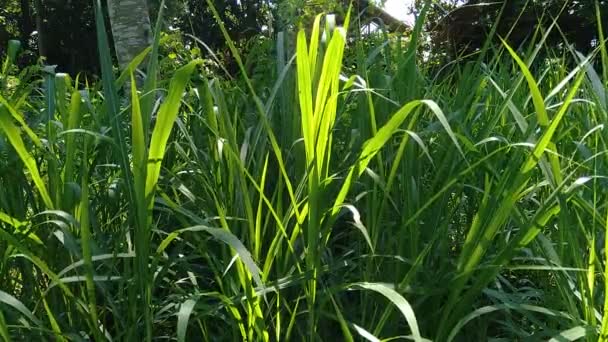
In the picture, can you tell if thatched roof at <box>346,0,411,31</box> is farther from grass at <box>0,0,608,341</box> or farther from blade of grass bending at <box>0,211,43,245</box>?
blade of grass bending at <box>0,211,43,245</box>

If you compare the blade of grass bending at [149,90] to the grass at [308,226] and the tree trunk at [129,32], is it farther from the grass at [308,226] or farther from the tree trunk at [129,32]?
the tree trunk at [129,32]

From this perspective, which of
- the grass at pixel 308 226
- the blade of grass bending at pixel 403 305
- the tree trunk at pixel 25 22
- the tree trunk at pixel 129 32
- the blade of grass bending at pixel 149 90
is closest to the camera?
the blade of grass bending at pixel 403 305

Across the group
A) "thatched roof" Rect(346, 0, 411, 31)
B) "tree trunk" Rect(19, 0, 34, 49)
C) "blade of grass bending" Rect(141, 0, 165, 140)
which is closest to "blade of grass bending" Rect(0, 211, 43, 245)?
"blade of grass bending" Rect(141, 0, 165, 140)

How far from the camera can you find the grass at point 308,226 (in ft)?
2.70

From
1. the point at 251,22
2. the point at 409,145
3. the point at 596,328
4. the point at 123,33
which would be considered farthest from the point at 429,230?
the point at 251,22

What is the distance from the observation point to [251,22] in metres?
10.4

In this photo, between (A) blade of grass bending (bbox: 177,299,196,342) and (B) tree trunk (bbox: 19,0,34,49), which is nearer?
(A) blade of grass bending (bbox: 177,299,196,342)

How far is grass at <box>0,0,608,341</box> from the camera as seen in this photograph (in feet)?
2.70

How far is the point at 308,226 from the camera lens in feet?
2.72

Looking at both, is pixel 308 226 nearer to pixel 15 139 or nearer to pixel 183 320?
pixel 183 320

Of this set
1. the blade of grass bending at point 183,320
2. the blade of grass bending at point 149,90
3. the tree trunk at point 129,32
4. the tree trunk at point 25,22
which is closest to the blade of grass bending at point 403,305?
the blade of grass bending at point 183,320

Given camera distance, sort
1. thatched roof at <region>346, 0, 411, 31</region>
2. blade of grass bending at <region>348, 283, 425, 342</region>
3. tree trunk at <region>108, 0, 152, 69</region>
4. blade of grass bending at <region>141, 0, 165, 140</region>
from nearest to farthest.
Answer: blade of grass bending at <region>348, 283, 425, 342</region>
blade of grass bending at <region>141, 0, 165, 140</region>
thatched roof at <region>346, 0, 411, 31</region>
tree trunk at <region>108, 0, 152, 69</region>

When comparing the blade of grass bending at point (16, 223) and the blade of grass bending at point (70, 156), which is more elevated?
the blade of grass bending at point (70, 156)

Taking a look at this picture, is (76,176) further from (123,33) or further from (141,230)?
(123,33)
